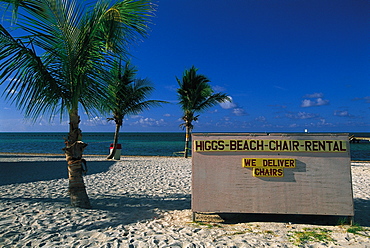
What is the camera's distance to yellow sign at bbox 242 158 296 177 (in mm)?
4090

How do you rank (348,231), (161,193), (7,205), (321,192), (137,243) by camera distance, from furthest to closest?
1. (161,193)
2. (7,205)
3. (321,192)
4. (348,231)
5. (137,243)

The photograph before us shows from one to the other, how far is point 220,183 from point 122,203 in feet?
8.41

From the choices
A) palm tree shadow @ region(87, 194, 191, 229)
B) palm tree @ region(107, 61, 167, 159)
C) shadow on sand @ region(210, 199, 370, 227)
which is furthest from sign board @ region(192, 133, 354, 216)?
palm tree @ region(107, 61, 167, 159)

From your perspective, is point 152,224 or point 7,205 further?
point 7,205

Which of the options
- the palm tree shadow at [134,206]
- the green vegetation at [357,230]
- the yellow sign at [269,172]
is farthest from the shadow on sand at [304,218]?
the palm tree shadow at [134,206]

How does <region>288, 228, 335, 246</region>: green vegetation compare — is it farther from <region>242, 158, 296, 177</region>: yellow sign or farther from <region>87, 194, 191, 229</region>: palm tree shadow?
<region>87, 194, 191, 229</region>: palm tree shadow

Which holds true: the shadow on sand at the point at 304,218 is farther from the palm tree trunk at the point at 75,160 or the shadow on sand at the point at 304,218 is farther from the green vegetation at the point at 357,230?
the palm tree trunk at the point at 75,160

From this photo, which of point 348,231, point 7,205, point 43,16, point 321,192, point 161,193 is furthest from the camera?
point 161,193

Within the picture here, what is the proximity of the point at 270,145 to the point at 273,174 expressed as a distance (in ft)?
1.53

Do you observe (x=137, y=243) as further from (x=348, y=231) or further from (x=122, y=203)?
(x=348, y=231)

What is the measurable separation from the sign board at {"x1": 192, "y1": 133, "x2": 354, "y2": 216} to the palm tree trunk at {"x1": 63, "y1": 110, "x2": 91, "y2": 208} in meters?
2.26

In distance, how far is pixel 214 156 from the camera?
13.8 ft

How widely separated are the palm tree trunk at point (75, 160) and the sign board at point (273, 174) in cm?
226

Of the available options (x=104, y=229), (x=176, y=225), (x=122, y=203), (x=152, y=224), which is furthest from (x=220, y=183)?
(x=122, y=203)
